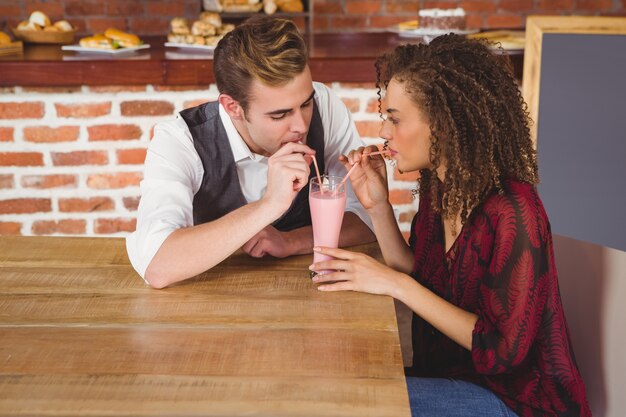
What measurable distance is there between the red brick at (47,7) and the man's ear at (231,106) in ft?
9.58

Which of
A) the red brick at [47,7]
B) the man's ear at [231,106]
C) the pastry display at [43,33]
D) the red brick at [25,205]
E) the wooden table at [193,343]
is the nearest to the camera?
the wooden table at [193,343]

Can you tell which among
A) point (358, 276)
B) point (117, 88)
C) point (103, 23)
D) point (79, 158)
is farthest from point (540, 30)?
point (103, 23)

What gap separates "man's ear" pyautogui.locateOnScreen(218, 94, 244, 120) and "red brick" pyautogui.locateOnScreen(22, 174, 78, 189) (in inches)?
49.6

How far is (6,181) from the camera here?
9.34ft

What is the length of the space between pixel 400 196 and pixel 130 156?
3.43ft

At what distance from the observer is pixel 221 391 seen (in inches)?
44.0

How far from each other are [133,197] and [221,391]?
6.26ft

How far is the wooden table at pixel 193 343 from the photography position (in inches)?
43.0

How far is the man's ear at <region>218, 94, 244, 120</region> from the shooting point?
5.85 ft

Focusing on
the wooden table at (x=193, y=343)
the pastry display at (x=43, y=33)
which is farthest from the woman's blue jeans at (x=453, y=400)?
the pastry display at (x=43, y=33)

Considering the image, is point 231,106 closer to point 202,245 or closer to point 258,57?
point 258,57

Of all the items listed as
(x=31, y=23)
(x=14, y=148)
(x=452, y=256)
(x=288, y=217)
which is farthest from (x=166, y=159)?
(x=31, y=23)

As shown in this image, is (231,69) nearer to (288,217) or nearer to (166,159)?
(166,159)

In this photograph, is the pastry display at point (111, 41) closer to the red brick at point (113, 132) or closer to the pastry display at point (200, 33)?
the pastry display at point (200, 33)
